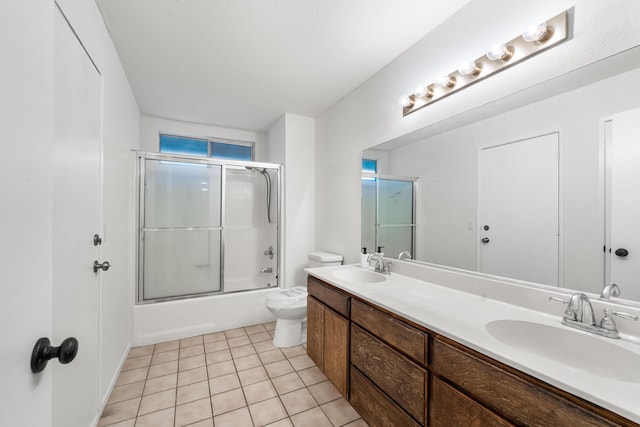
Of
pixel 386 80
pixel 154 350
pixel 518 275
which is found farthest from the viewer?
pixel 154 350

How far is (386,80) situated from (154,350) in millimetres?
3167

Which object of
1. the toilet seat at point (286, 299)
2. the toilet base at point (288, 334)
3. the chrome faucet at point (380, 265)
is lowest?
the toilet base at point (288, 334)

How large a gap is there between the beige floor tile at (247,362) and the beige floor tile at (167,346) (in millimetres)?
708

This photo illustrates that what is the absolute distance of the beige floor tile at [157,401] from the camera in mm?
1700

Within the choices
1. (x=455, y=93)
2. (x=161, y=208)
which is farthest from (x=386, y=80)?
(x=161, y=208)

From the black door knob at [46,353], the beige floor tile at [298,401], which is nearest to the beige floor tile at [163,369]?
the beige floor tile at [298,401]

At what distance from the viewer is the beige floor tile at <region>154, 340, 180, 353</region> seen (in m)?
2.48

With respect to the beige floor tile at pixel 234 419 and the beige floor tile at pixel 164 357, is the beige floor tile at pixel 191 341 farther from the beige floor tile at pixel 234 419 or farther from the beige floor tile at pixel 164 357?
the beige floor tile at pixel 234 419

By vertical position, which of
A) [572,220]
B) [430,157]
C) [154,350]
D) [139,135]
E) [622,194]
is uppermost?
[139,135]

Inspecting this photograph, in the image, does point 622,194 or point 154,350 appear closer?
point 622,194

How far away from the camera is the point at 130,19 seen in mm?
1696

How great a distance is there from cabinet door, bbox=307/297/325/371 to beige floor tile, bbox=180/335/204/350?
3.98 feet

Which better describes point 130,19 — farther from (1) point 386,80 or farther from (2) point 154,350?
(2) point 154,350

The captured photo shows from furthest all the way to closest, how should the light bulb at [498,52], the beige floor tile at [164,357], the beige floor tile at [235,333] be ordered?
the beige floor tile at [235,333] → the beige floor tile at [164,357] → the light bulb at [498,52]
